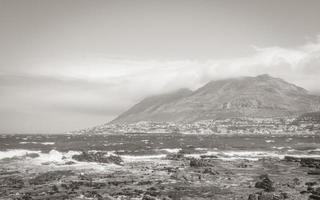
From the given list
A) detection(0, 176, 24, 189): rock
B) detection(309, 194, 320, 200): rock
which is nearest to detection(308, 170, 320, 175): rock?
detection(309, 194, 320, 200): rock

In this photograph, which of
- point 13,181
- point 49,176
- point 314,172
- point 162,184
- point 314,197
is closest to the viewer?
point 314,197

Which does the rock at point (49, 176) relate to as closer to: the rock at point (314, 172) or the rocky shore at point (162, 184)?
the rocky shore at point (162, 184)

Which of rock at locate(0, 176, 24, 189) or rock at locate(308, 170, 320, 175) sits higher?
rock at locate(0, 176, 24, 189)

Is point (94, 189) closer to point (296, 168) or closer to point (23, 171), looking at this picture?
point (23, 171)

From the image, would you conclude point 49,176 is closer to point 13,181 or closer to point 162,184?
point 13,181

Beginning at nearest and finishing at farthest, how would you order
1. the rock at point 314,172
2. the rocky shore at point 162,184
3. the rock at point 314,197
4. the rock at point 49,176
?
the rock at point 314,197 → the rocky shore at point 162,184 → the rock at point 49,176 → the rock at point 314,172

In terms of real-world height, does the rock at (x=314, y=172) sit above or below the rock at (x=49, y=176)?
below

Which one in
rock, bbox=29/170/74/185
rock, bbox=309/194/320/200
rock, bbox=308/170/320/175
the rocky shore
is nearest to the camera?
rock, bbox=309/194/320/200

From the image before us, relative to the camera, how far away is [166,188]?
116ft

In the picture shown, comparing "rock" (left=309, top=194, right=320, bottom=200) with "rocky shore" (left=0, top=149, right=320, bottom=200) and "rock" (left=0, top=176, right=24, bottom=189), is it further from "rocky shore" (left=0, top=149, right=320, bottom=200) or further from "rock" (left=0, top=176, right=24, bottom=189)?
"rock" (left=0, top=176, right=24, bottom=189)

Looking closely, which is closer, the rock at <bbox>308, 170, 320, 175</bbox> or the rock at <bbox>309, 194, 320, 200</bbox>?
the rock at <bbox>309, 194, 320, 200</bbox>

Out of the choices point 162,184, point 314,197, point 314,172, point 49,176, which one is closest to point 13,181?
point 49,176

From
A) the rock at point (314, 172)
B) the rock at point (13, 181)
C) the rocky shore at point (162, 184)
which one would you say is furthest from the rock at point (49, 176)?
the rock at point (314, 172)

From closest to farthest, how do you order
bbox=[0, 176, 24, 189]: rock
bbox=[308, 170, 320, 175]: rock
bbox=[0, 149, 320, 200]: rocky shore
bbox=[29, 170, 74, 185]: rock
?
bbox=[0, 149, 320, 200]: rocky shore → bbox=[0, 176, 24, 189]: rock → bbox=[29, 170, 74, 185]: rock → bbox=[308, 170, 320, 175]: rock
